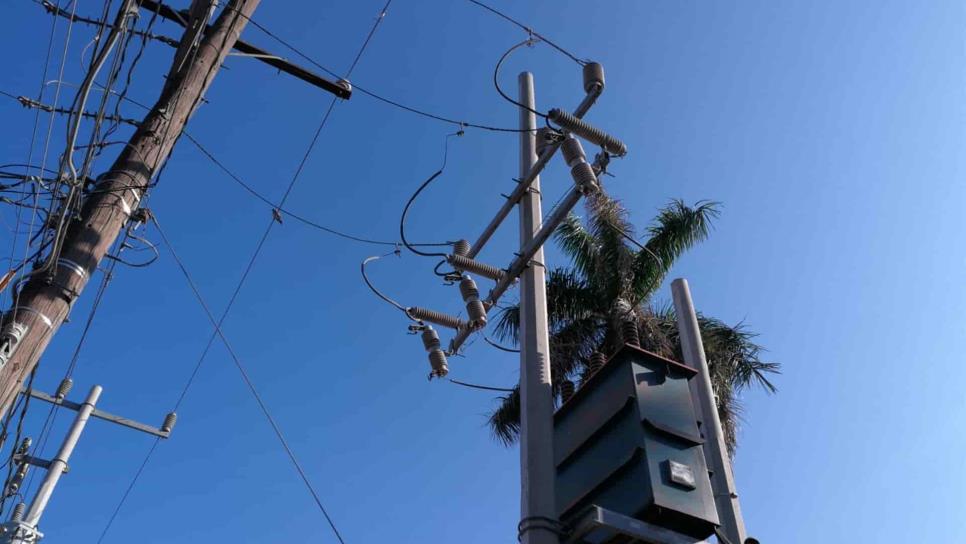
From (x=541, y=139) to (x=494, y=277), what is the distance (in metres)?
1.19

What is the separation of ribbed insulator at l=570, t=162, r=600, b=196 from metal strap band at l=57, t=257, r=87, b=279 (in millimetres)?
3389

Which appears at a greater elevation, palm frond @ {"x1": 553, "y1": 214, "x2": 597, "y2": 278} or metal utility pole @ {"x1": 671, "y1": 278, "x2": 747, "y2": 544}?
palm frond @ {"x1": 553, "y1": 214, "x2": 597, "y2": 278}

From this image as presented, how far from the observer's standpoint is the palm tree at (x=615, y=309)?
15.8m

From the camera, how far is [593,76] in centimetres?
665

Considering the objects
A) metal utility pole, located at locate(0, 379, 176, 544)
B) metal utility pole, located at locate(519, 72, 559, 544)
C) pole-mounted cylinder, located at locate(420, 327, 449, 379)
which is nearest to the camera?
metal utility pole, located at locate(519, 72, 559, 544)

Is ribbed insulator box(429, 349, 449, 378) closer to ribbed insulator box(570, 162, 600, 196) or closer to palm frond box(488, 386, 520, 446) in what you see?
ribbed insulator box(570, 162, 600, 196)

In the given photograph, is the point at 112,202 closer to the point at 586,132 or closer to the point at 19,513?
the point at 586,132

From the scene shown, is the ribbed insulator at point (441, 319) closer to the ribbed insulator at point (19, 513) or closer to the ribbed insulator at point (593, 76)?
the ribbed insulator at point (593, 76)

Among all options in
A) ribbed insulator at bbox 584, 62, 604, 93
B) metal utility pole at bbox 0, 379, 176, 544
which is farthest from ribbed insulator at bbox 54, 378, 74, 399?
ribbed insulator at bbox 584, 62, 604, 93

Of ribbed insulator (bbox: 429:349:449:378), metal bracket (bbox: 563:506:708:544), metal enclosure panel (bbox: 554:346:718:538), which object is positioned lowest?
metal bracket (bbox: 563:506:708:544)

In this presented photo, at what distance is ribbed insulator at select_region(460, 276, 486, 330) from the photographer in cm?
691

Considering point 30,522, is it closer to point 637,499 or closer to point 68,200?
point 68,200

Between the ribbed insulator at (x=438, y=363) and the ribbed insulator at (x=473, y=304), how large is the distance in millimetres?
362

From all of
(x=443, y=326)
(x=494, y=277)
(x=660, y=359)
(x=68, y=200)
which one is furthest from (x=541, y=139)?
(x=68, y=200)
